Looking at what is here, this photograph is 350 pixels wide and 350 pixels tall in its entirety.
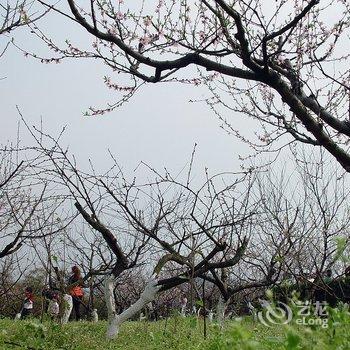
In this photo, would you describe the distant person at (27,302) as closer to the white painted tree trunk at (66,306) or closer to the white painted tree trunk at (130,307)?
the white painted tree trunk at (66,306)

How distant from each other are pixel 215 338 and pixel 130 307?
432cm

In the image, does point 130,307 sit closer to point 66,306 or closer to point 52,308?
point 66,306

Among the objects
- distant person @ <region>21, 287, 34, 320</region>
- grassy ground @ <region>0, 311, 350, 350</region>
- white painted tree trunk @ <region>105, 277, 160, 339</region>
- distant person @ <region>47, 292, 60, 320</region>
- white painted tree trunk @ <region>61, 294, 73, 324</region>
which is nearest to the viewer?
grassy ground @ <region>0, 311, 350, 350</region>

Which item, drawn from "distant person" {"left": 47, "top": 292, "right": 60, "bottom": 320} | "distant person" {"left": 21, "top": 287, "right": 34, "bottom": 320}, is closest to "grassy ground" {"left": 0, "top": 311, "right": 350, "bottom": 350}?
"distant person" {"left": 47, "top": 292, "right": 60, "bottom": 320}

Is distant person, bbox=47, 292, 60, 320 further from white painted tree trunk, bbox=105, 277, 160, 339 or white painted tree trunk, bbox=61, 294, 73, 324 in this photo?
white painted tree trunk, bbox=105, 277, 160, 339

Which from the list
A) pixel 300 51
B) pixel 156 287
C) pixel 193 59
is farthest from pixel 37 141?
pixel 300 51

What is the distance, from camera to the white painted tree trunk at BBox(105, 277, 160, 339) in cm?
833

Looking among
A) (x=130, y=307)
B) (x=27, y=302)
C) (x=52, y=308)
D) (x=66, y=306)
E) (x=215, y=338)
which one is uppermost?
(x=27, y=302)

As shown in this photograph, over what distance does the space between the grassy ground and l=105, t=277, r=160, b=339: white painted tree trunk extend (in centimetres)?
27

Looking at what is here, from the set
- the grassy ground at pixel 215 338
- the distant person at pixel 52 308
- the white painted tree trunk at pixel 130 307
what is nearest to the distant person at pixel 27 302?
the distant person at pixel 52 308

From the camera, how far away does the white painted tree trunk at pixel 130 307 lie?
8.33m

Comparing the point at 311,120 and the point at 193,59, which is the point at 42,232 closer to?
the point at 193,59

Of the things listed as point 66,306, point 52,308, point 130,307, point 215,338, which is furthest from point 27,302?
point 215,338

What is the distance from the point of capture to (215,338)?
14.6ft
